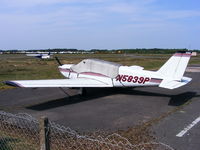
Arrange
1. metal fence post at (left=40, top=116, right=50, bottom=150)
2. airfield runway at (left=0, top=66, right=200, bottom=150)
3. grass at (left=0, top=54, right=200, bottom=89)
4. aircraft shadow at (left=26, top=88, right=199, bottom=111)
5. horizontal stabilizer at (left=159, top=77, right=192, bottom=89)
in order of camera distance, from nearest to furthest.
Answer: metal fence post at (left=40, top=116, right=50, bottom=150) → airfield runway at (left=0, top=66, right=200, bottom=150) → horizontal stabilizer at (left=159, top=77, right=192, bottom=89) → aircraft shadow at (left=26, top=88, right=199, bottom=111) → grass at (left=0, top=54, right=200, bottom=89)

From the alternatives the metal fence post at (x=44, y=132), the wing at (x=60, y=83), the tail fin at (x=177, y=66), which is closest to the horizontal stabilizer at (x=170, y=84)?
the tail fin at (x=177, y=66)

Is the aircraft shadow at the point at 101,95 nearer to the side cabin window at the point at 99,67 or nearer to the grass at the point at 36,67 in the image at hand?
the side cabin window at the point at 99,67

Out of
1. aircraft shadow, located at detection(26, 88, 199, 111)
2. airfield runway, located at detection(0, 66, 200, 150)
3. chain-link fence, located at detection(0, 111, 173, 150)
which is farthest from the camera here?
aircraft shadow, located at detection(26, 88, 199, 111)

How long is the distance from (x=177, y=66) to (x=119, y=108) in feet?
10.8

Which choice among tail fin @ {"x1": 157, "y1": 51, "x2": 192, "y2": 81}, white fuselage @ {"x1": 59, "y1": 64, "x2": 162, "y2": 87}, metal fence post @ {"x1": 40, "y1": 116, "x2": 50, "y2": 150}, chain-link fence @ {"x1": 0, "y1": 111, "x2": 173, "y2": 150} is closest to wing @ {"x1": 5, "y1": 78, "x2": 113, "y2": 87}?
white fuselage @ {"x1": 59, "y1": 64, "x2": 162, "y2": 87}

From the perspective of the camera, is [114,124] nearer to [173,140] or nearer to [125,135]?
[125,135]

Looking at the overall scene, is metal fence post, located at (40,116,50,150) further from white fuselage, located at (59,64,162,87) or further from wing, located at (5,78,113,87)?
white fuselage, located at (59,64,162,87)

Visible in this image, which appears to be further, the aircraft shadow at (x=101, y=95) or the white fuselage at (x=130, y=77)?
the white fuselage at (x=130, y=77)

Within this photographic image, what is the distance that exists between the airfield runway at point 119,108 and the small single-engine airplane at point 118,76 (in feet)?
2.44

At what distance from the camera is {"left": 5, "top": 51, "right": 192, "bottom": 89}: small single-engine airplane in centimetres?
1068

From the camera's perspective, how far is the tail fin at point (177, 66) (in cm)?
1076

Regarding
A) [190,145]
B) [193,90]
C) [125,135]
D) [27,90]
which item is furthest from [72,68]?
[190,145]

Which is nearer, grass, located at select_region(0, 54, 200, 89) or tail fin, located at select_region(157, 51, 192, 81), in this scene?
tail fin, located at select_region(157, 51, 192, 81)

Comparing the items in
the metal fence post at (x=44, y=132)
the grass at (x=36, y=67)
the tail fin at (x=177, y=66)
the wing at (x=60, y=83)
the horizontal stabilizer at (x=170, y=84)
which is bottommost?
the grass at (x=36, y=67)
